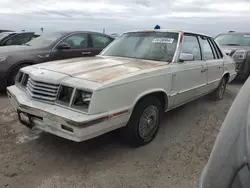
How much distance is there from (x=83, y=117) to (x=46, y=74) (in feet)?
2.82

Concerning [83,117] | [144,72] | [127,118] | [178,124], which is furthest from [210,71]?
[83,117]

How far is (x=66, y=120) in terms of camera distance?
2.46m

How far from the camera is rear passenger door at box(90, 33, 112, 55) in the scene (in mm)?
6836

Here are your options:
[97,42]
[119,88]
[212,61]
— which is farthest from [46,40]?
[119,88]

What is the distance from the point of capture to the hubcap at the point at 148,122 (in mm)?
3166

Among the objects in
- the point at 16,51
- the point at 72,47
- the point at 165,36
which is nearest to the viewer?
the point at 165,36

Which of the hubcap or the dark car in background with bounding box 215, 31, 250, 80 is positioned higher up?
the dark car in background with bounding box 215, 31, 250, 80

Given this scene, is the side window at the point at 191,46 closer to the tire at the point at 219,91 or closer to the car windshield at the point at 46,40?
the tire at the point at 219,91

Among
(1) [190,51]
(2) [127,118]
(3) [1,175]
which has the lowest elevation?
(3) [1,175]

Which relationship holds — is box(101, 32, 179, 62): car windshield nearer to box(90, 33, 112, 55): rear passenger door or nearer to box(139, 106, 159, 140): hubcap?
box(139, 106, 159, 140): hubcap

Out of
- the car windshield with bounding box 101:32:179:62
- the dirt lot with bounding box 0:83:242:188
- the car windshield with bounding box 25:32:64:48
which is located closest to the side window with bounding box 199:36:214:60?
the car windshield with bounding box 101:32:179:62

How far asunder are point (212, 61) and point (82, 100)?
309cm

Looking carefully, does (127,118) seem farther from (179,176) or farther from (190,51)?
(190,51)

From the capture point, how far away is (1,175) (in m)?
2.58
